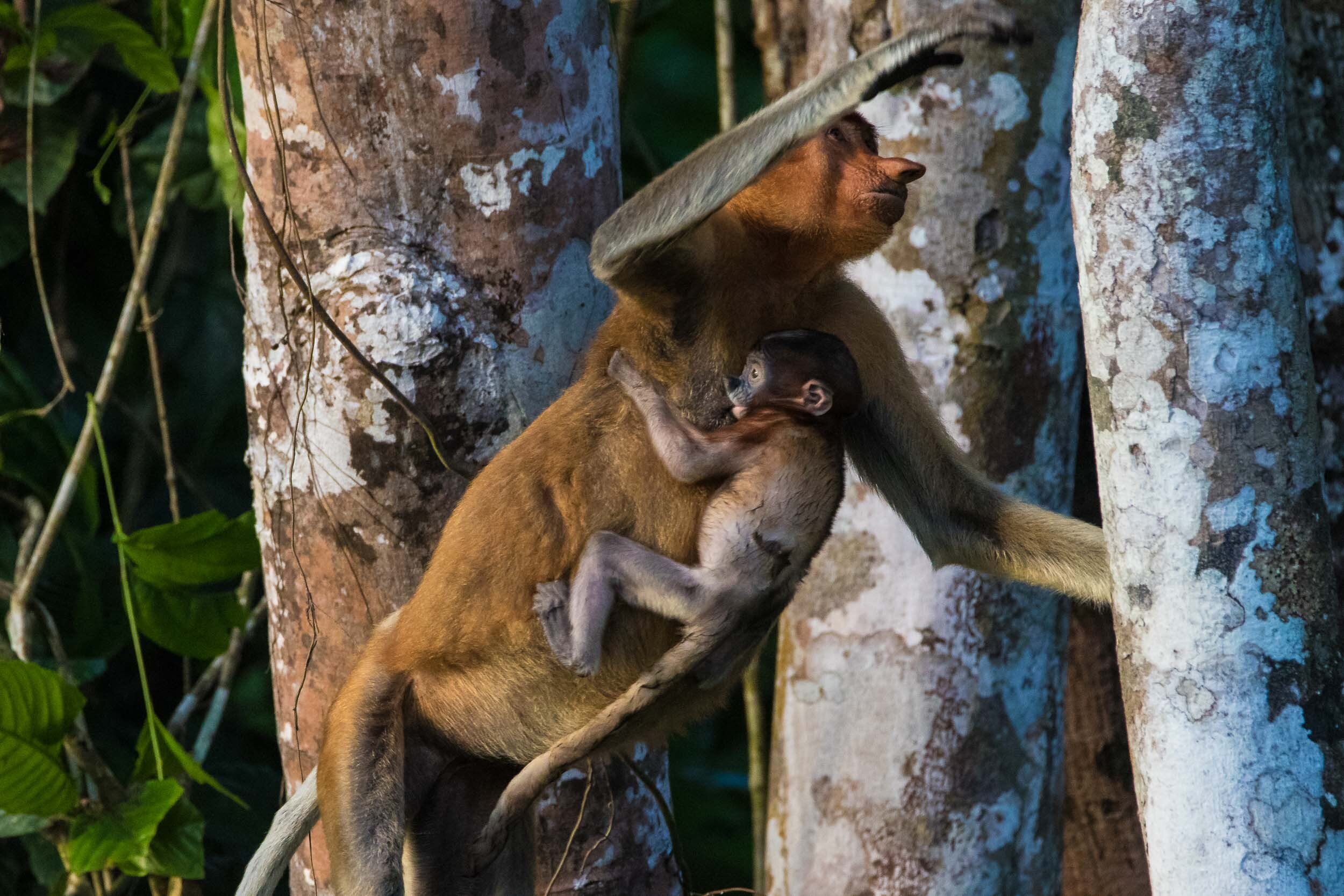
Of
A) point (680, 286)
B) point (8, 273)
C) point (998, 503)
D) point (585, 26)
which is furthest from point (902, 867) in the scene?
point (8, 273)

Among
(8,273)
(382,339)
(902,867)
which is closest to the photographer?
(382,339)

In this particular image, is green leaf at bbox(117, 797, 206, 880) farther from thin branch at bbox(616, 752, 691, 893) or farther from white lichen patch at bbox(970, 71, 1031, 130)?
white lichen patch at bbox(970, 71, 1031, 130)

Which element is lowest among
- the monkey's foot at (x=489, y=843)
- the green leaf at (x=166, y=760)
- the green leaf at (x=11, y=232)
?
the monkey's foot at (x=489, y=843)

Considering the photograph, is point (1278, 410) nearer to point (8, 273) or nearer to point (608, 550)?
point (608, 550)

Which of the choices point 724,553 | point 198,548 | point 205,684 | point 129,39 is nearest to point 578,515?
point 724,553

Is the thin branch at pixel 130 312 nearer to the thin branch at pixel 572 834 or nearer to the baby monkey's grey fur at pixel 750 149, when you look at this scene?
the thin branch at pixel 572 834

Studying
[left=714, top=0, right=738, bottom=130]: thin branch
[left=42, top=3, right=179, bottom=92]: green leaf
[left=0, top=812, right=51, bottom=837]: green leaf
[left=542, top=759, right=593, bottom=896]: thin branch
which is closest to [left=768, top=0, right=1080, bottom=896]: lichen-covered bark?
[left=714, top=0, right=738, bottom=130]: thin branch

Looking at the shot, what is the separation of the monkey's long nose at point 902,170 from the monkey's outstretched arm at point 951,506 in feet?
1.20

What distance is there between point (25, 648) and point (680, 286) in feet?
9.32

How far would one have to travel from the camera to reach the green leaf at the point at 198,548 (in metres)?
3.38

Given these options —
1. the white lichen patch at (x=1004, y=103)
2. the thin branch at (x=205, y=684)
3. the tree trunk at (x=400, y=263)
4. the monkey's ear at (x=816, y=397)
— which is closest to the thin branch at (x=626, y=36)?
the white lichen patch at (x=1004, y=103)

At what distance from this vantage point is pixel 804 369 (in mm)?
2193

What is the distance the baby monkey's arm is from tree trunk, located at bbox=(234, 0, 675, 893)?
0.40m

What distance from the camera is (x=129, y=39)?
12.7 ft
